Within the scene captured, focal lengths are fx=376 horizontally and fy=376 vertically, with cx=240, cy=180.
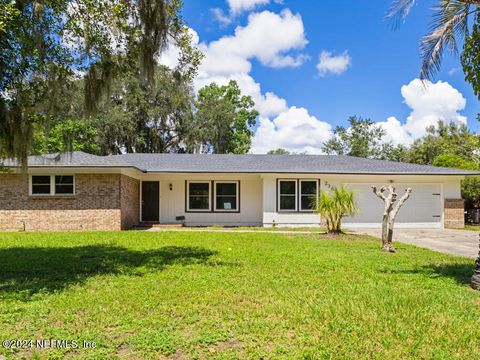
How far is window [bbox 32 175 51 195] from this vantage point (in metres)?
14.8

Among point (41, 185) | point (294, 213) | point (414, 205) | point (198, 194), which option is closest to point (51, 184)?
point (41, 185)

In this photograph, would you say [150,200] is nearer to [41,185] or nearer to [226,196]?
[226,196]

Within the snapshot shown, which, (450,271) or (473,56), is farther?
(450,271)

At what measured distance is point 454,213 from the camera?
17.6 m

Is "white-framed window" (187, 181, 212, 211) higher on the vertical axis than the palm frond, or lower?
lower

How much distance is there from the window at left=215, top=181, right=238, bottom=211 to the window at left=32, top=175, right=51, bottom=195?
7214 millimetres

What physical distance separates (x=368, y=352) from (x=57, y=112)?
6975mm

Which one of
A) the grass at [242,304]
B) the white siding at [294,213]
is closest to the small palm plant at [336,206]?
the white siding at [294,213]

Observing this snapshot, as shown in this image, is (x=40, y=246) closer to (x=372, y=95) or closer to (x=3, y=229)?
(x=3, y=229)

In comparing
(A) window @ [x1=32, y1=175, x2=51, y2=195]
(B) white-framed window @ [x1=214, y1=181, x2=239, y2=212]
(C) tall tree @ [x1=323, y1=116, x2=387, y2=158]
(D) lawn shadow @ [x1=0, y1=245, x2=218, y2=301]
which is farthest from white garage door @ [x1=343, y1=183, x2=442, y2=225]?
(C) tall tree @ [x1=323, y1=116, x2=387, y2=158]

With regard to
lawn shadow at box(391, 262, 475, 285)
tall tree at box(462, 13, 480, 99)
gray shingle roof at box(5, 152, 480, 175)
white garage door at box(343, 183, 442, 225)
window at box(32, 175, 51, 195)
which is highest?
tall tree at box(462, 13, 480, 99)

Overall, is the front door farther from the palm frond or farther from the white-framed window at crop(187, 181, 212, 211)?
the palm frond

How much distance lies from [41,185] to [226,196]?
7934mm

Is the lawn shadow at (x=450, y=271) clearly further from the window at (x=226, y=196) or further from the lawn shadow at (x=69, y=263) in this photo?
the window at (x=226, y=196)
